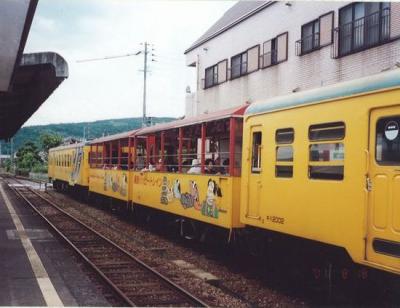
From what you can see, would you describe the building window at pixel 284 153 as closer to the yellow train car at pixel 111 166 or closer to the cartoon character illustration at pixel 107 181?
the yellow train car at pixel 111 166

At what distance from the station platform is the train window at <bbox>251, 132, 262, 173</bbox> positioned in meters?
3.15

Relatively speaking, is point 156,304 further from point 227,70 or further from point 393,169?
point 227,70

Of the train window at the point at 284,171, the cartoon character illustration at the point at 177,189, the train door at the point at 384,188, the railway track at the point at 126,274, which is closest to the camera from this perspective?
the train door at the point at 384,188

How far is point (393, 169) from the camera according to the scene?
5.88 metres

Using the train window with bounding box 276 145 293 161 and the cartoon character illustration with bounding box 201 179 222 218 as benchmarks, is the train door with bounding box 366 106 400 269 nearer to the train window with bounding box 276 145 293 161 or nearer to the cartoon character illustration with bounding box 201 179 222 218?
the train window with bounding box 276 145 293 161

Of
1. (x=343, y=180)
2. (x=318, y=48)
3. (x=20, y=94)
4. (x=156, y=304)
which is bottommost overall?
(x=156, y=304)

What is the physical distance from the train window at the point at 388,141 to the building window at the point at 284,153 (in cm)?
180

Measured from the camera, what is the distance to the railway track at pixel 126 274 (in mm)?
8094

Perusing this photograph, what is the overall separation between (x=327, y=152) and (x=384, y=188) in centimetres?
123

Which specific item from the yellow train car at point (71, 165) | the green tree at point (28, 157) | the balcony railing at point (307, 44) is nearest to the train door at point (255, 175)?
the balcony railing at point (307, 44)

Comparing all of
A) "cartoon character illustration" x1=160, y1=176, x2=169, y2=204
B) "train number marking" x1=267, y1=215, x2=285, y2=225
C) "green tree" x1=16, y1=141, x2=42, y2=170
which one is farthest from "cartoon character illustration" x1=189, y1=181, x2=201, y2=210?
"green tree" x1=16, y1=141, x2=42, y2=170

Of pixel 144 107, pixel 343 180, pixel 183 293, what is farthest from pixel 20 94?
pixel 144 107

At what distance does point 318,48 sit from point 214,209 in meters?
9.01

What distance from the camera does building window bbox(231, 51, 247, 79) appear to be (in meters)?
22.6
